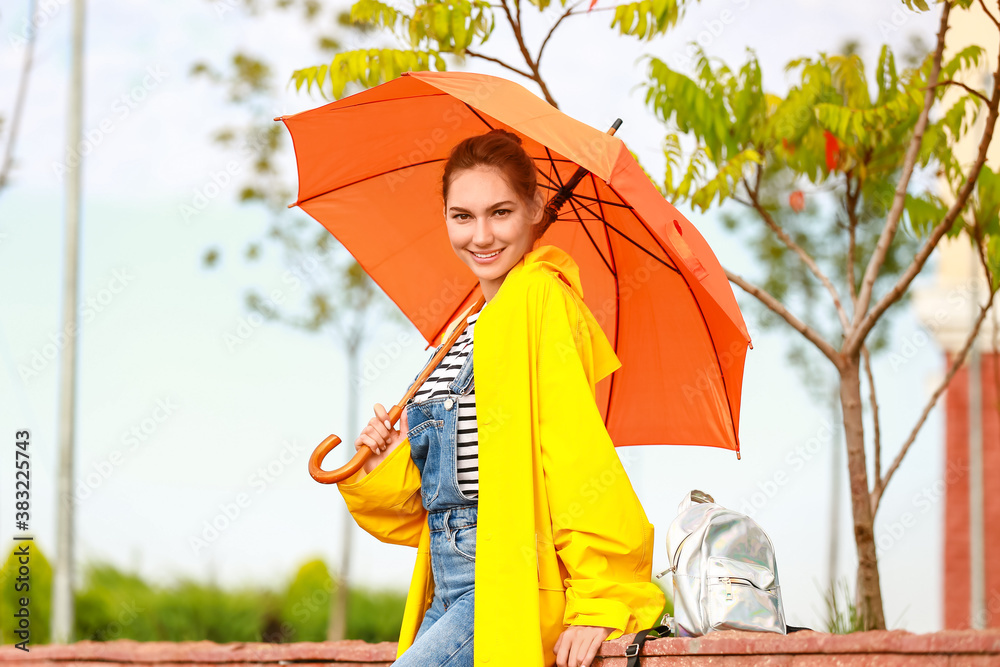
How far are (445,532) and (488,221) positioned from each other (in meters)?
0.86

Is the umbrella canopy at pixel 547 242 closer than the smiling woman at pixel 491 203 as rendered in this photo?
No

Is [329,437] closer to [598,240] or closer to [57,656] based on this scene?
[598,240]

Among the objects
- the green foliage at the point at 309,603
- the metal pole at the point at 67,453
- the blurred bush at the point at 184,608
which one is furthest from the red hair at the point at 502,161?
the green foliage at the point at 309,603

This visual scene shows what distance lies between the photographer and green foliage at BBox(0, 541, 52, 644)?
8.27 meters

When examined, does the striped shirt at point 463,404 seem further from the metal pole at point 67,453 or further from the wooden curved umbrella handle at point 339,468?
the metal pole at point 67,453

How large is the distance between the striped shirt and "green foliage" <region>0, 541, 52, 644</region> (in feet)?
23.7

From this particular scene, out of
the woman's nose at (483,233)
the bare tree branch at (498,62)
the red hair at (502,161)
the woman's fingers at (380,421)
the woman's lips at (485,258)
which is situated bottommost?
the woman's fingers at (380,421)

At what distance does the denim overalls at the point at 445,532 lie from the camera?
7.31ft

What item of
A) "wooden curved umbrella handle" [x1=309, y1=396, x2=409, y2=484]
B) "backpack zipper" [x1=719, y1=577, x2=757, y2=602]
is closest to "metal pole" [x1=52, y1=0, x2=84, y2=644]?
"wooden curved umbrella handle" [x1=309, y1=396, x2=409, y2=484]

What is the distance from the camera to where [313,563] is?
9.69 m

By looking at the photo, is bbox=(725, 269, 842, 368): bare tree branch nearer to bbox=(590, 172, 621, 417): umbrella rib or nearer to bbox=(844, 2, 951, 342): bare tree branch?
bbox=(844, 2, 951, 342): bare tree branch

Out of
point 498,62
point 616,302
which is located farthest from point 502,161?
point 498,62

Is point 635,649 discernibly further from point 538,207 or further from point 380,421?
point 538,207

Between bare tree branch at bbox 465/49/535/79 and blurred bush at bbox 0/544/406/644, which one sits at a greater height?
bare tree branch at bbox 465/49/535/79
